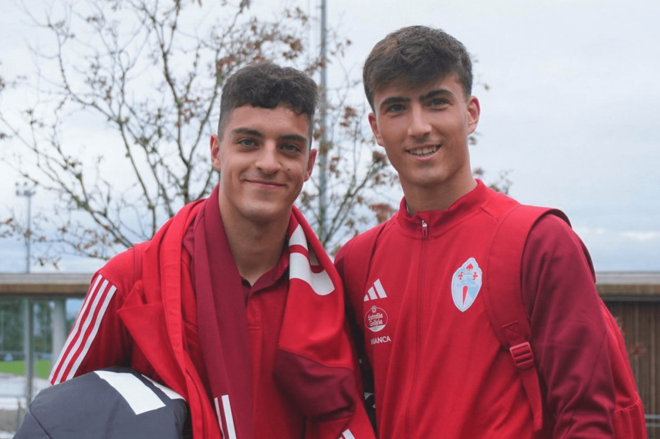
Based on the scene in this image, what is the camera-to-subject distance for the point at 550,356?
2293mm

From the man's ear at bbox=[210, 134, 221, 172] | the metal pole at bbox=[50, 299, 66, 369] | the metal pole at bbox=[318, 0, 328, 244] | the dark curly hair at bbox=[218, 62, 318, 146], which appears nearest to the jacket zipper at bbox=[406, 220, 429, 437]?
the dark curly hair at bbox=[218, 62, 318, 146]

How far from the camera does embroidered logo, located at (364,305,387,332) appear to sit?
2770mm

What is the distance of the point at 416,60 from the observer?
2.74 meters

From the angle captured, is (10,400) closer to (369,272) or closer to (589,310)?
(369,272)

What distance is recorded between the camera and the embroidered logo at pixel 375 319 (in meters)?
2.77

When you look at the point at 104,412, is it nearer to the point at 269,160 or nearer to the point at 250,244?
the point at 250,244

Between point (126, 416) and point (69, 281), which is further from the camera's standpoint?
point (69, 281)

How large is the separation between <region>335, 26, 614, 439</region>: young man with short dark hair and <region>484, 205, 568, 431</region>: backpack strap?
0.02 meters

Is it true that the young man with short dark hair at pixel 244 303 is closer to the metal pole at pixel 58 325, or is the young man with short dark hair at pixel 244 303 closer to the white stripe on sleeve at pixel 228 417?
the white stripe on sleeve at pixel 228 417

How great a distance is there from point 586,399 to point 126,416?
4.68 feet

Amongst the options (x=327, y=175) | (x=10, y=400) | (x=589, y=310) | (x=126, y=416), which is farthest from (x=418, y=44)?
(x=10, y=400)

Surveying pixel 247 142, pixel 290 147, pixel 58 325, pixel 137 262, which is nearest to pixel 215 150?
pixel 247 142

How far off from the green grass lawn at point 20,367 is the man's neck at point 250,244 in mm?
8904

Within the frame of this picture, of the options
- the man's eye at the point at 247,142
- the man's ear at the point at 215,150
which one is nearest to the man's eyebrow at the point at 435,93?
the man's eye at the point at 247,142
